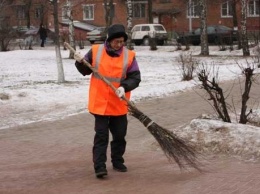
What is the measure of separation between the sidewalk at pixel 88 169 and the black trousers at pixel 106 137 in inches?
8.0

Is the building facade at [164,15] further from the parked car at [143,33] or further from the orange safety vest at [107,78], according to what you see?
the orange safety vest at [107,78]

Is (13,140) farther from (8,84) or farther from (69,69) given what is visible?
(69,69)

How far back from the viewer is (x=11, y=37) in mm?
33094

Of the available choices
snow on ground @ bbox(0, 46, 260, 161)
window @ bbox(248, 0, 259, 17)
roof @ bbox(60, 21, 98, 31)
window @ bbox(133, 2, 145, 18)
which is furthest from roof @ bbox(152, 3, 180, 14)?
snow on ground @ bbox(0, 46, 260, 161)

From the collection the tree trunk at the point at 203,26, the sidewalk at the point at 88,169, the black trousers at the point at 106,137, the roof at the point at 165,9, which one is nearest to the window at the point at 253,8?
the roof at the point at 165,9

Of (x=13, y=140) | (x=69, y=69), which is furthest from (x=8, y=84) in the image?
(x=13, y=140)

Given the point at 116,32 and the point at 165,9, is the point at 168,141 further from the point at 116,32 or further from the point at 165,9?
→ the point at 165,9

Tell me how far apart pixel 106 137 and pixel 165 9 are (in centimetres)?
4949

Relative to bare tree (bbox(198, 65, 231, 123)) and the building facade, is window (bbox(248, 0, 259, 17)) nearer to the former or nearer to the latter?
the building facade

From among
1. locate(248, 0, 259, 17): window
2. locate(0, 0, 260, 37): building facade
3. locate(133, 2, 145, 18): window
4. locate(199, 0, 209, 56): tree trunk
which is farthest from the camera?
locate(133, 2, 145, 18): window

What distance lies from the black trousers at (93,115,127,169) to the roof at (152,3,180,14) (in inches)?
1901

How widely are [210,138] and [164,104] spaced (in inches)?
167

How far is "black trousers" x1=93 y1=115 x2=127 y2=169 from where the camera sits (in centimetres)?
571

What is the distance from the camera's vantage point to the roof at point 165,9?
5344cm
